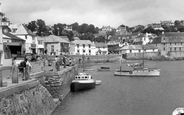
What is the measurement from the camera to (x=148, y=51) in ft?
444

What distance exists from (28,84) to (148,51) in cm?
12417

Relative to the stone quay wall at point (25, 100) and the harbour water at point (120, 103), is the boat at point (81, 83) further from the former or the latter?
the stone quay wall at point (25, 100)

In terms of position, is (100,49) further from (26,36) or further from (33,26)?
(26,36)

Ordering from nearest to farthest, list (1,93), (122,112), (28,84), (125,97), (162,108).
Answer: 1. (1,93)
2. (28,84)
3. (122,112)
4. (162,108)
5. (125,97)

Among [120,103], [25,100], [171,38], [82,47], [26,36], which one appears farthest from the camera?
[171,38]

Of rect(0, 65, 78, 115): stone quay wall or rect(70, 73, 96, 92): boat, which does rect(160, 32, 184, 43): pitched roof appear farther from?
rect(0, 65, 78, 115): stone quay wall

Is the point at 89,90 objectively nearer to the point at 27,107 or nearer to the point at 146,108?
the point at 146,108

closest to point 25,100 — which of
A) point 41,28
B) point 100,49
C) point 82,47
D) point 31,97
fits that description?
A: point 31,97

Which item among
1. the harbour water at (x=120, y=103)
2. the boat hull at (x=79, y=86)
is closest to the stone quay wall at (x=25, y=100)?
the harbour water at (x=120, y=103)

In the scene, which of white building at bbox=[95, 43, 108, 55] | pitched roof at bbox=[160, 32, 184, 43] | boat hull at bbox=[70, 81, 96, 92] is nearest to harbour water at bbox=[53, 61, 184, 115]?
boat hull at bbox=[70, 81, 96, 92]

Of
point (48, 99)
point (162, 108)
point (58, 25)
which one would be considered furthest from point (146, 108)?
point (58, 25)

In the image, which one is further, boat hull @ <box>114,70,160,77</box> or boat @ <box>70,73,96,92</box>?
boat hull @ <box>114,70,160,77</box>

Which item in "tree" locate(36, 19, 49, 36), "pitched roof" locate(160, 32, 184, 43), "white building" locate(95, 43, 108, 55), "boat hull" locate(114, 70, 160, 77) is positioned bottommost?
"boat hull" locate(114, 70, 160, 77)

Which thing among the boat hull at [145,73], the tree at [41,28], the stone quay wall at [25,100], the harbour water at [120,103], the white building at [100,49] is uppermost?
the tree at [41,28]
